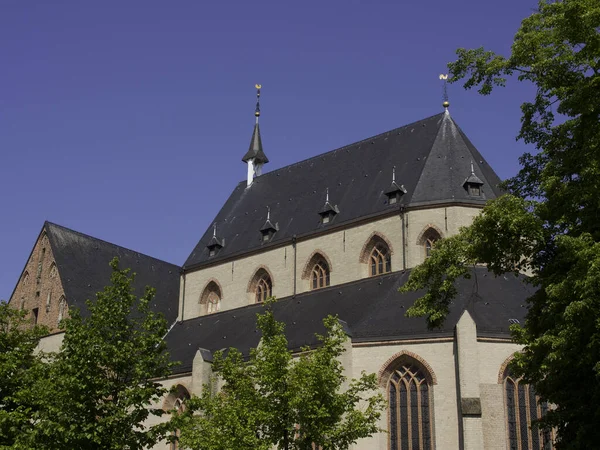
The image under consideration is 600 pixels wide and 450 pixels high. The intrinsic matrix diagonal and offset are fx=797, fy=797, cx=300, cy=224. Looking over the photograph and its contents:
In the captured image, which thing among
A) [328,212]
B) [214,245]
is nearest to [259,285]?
[214,245]

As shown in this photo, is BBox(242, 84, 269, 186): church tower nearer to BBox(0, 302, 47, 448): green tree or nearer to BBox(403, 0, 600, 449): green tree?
BBox(0, 302, 47, 448): green tree

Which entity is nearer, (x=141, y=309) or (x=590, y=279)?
(x=590, y=279)

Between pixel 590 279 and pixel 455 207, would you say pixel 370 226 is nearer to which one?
pixel 455 207

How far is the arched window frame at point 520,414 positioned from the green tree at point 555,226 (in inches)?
334

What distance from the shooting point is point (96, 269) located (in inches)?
1538

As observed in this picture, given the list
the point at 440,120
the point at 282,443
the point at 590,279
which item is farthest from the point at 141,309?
the point at 440,120

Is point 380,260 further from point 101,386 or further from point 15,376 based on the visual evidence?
point 101,386

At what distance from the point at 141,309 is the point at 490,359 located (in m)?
11.5

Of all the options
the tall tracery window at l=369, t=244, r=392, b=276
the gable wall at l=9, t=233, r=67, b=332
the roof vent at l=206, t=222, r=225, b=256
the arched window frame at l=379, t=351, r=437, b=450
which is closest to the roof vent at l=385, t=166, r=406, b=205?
the tall tracery window at l=369, t=244, r=392, b=276

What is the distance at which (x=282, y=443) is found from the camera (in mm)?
19109

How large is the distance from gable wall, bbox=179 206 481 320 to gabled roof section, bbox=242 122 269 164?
27.6ft

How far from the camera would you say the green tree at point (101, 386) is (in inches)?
716

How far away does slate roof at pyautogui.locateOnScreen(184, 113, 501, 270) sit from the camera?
105ft

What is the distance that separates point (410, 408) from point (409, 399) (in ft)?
0.95
